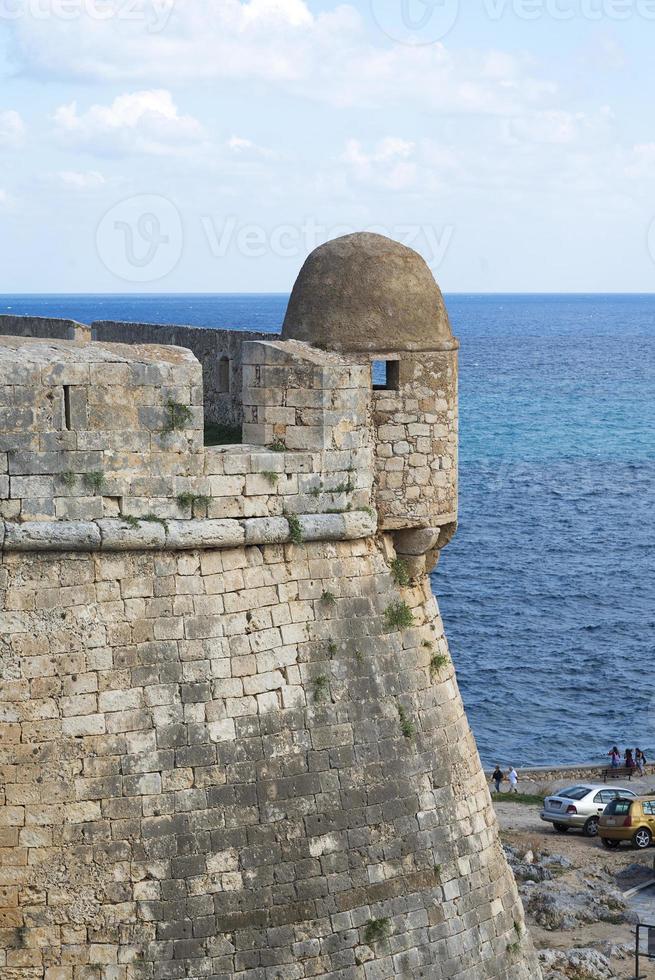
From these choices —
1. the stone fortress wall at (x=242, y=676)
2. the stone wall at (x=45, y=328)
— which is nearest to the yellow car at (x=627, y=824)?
the stone wall at (x=45, y=328)

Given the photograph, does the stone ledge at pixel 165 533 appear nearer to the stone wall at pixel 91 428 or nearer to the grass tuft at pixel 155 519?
the grass tuft at pixel 155 519

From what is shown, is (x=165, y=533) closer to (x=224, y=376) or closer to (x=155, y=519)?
(x=155, y=519)

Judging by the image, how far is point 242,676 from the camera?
11.9m

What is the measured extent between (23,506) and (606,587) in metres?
50.1

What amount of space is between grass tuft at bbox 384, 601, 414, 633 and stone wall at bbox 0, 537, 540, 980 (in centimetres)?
2

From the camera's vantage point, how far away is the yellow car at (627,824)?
106 ft

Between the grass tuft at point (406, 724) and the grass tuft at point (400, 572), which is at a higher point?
the grass tuft at point (400, 572)

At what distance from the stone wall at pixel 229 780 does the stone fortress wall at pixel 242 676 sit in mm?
18

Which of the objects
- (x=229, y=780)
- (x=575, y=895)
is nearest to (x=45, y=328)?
(x=229, y=780)

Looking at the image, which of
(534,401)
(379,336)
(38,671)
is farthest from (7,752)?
(534,401)

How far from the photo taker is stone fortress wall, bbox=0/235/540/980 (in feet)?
36.6

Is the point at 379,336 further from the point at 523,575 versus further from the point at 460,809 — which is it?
the point at 523,575

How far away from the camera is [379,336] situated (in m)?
13.4

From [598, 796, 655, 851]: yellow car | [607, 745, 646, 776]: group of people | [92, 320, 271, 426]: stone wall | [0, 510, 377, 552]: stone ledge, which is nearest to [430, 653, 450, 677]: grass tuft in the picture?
[0, 510, 377, 552]: stone ledge
